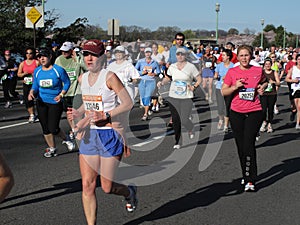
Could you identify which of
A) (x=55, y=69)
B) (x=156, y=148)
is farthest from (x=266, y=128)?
(x=55, y=69)

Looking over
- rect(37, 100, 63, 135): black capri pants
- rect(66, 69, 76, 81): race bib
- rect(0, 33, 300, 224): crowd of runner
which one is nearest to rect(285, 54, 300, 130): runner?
rect(0, 33, 300, 224): crowd of runner

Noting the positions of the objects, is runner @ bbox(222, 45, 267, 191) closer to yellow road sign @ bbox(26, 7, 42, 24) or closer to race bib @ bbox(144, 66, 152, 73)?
race bib @ bbox(144, 66, 152, 73)

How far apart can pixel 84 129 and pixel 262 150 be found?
538 centimetres

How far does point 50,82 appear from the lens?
8.52 meters

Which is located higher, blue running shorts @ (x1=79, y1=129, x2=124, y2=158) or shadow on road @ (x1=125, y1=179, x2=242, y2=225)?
blue running shorts @ (x1=79, y1=129, x2=124, y2=158)

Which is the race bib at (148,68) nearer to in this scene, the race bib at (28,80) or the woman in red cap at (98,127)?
the race bib at (28,80)

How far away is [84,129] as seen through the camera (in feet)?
16.5

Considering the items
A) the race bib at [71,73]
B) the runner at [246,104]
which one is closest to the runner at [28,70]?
the race bib at [71,73]

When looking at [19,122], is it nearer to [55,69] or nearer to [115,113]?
[55,69]

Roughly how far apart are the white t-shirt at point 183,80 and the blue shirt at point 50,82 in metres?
2.05

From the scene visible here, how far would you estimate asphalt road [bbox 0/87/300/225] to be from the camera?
5633 mm

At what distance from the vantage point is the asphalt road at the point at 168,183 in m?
5.63

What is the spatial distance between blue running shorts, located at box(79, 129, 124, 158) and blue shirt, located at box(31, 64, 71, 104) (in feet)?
12.1

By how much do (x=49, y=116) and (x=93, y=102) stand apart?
360cm
